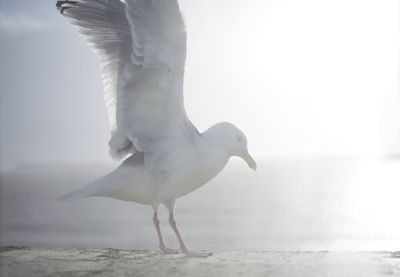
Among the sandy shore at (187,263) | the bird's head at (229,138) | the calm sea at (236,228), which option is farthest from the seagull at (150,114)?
the calm sea at (236,228)

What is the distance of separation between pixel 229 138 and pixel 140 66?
5.07 ft

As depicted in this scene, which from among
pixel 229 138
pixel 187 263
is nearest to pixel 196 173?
pixel 229 138

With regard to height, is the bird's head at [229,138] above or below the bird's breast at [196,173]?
above

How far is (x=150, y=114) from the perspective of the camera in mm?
6945

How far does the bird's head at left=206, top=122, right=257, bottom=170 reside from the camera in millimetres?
7066

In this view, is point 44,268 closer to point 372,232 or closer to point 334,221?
point 372,232

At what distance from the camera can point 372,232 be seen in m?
52.9

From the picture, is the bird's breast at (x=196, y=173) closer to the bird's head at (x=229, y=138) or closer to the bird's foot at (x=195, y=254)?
the bird's head at (x=229, y=138)

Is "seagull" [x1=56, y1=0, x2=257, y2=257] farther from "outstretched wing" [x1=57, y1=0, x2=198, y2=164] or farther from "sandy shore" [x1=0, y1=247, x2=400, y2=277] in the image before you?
"sandy shore" [x1=0, y1=247, x2=400, y2=277]

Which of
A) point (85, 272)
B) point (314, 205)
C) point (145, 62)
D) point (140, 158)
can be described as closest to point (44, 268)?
point (85, 272)

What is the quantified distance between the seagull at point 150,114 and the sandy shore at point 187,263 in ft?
1.83

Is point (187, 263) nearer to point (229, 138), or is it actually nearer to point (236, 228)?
point (229, 138)

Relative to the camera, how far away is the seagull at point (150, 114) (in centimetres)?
661

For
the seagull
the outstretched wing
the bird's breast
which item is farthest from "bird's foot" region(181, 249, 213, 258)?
the outstretched wing
